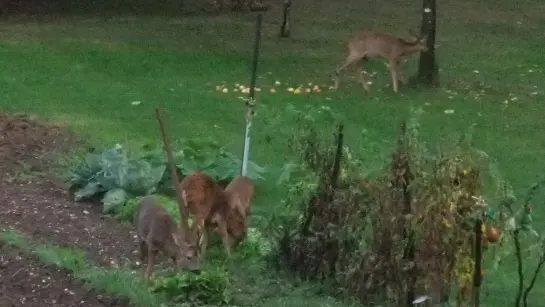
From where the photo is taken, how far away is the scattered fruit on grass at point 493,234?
5488 mm

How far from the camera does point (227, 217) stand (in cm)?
761

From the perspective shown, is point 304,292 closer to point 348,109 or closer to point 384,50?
point 348,109

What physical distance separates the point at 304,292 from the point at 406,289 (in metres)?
0.86

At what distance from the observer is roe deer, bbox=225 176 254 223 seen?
25.4 feet

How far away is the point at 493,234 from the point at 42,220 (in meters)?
3.88

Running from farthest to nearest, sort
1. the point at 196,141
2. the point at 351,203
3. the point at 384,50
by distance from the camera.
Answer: the point at 384,50
the point at 196,141
the point at 351,203

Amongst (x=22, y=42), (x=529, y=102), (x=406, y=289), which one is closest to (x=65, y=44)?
(x=22, y=42)

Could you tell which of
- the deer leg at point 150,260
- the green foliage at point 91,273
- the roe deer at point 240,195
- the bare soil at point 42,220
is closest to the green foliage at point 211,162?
the bare soil at point 42,220

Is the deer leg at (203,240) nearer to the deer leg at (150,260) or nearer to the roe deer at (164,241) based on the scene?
the roe deer at (164,241)

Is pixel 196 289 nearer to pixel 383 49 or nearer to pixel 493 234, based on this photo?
pixel 493 234

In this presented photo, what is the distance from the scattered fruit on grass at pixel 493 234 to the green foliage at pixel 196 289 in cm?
154

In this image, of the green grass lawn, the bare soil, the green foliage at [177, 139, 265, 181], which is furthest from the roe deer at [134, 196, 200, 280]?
the green foliage at [177, 139, 265, 181]

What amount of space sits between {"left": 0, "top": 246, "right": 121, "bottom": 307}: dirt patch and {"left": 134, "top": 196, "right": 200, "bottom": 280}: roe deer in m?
0.59

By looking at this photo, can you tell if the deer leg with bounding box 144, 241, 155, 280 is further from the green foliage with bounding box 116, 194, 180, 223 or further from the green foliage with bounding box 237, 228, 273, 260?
the green foliage with bounding box 116, 194, 180, 223
